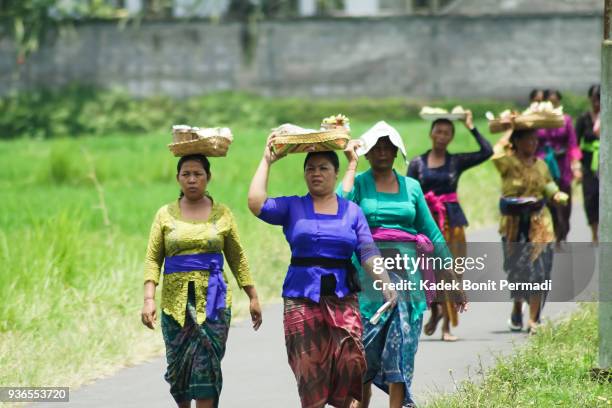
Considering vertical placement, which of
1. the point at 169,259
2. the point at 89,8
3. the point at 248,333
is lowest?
the point at 248,333

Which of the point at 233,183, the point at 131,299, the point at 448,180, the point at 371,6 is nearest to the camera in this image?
the point at 448,180

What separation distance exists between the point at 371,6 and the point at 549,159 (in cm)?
3733

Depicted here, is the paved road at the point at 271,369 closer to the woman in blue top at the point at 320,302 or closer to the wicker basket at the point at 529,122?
the woman in blue top at the point at 320,302

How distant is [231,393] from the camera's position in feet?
32.7

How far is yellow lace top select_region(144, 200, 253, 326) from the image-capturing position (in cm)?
852

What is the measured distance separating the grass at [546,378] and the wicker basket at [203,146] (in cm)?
180

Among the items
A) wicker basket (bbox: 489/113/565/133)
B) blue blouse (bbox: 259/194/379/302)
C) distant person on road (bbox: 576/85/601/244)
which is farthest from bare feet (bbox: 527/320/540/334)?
distant person on road (bbox: 576/85/601/244)

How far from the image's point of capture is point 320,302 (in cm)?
822

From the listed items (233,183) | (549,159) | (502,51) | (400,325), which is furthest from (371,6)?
(400,325)

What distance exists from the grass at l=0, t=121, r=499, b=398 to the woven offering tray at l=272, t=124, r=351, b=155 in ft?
9.08

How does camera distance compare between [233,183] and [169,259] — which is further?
[233,183]

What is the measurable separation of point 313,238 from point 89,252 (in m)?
6.75

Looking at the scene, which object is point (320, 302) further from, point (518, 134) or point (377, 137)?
point (518, 134)

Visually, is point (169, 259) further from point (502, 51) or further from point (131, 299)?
point (502, 51)
